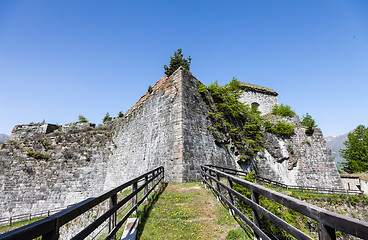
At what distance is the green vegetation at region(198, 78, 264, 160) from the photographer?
12789 mm

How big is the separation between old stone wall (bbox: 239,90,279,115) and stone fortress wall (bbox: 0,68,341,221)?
876 cm

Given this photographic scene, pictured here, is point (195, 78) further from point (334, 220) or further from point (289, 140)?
point (334, 220)

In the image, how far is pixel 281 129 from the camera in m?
17.2

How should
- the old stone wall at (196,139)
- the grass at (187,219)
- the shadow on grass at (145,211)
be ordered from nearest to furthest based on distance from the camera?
the grass at (187,219)
the shadow on grass at (145,211)
the old stone wall at (196,139)

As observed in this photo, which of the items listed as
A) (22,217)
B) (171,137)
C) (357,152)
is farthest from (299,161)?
(22,217)

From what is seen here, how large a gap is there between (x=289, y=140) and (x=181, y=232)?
1660cm

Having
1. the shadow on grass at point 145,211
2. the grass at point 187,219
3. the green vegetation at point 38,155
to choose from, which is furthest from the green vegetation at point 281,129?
the green vegetation at point 38,155

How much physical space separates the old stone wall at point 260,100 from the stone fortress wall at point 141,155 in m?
8.76

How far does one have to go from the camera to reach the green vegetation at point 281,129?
17.1 m

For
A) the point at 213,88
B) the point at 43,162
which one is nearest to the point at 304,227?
the point at 213,88

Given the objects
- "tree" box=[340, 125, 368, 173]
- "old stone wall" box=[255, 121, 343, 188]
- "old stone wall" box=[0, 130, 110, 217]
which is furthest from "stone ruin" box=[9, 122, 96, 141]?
"tree" box=[340, 125, 368, 173]

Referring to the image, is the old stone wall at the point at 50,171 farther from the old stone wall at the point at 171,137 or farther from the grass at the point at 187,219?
the grass at the point at 187,219

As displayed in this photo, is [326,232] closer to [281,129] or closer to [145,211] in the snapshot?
[145,211]

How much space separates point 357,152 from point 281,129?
18.0 metres
